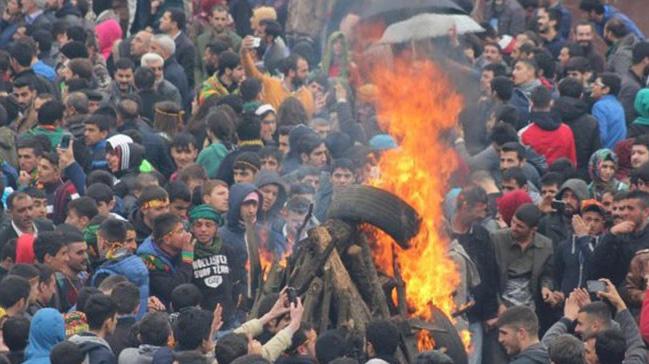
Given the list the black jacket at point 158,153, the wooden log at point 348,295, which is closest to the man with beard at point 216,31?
the black jacket at point 158,153

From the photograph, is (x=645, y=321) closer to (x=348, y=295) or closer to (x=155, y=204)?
(x=348, y=295)

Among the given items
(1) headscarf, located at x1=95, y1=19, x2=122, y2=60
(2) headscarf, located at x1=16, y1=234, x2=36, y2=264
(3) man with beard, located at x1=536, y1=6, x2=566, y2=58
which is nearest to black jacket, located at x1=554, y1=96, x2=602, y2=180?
(3) man with beard, located at x1=536, y1=6, x2=566, y2=58

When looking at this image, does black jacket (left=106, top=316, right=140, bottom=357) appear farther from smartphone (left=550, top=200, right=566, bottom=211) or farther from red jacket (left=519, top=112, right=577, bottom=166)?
red jacket (left=519, top=112, right=577, bottom=166)

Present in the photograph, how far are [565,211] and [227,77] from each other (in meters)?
6.10

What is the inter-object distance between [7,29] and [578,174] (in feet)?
30.4

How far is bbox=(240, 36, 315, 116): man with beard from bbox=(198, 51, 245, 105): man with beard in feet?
0.78

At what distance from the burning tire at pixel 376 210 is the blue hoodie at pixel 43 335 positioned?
2.62 m

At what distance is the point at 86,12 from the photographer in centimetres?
2628

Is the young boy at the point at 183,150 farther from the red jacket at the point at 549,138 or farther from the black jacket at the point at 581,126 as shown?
the black jacket at the point at 581,126

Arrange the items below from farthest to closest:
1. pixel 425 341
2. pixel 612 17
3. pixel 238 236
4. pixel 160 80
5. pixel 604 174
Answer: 1. pixel 612 17
2. pixel 160 80
3. pixel 604 174
4. pixel 238 236
5. pixel 425 341

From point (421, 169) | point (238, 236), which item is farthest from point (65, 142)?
point (421, 169)

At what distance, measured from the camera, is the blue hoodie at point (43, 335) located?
13930 millimetres

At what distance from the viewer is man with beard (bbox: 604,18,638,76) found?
24000 mm

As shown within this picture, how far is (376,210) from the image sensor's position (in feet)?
51.0
